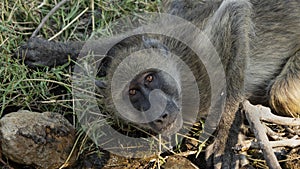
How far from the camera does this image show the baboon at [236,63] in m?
4.91

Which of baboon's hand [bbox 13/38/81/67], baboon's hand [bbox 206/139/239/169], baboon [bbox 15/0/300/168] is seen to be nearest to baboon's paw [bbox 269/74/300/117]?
baboon [bbox 15/0/300/168]

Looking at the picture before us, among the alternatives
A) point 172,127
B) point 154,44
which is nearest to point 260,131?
point 172,127

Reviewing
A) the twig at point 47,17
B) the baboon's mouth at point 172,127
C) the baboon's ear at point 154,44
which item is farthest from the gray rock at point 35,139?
the twig at point 47,17

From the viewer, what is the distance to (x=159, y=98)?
4734 millimetres

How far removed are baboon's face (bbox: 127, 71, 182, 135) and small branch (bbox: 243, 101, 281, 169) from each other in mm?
587

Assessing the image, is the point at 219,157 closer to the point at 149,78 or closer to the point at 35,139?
the point at 149,78

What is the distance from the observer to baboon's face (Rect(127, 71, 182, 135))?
469cm

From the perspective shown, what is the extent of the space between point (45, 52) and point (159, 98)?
156 cm

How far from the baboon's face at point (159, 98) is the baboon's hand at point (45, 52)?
103cm

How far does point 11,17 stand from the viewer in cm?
608

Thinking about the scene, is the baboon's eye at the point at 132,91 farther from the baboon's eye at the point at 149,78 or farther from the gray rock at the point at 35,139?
the gray rock at the point at 35,139

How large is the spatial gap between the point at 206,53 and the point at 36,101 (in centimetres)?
161

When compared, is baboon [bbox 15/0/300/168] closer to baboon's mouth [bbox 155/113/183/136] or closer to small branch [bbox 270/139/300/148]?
baboon's mouth [bbox 155/113/183/136]

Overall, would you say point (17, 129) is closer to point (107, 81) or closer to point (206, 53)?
point (107, 81)
